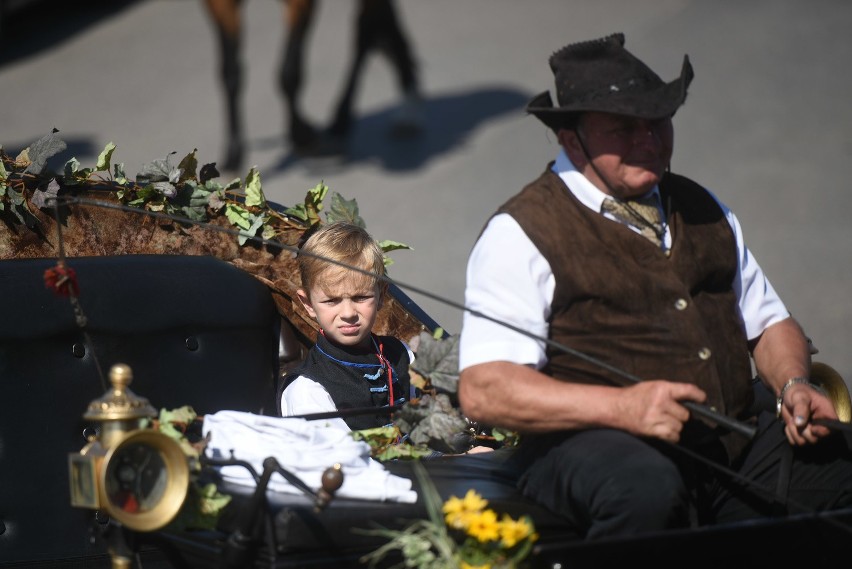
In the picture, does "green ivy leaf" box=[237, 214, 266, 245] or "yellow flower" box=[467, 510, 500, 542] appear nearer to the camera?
"yellow flower" box=[467, 510, 500, 542]

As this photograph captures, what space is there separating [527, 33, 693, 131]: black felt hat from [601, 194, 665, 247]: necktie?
0.22 metres

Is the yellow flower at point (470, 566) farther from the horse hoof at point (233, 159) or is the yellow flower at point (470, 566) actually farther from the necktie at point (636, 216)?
the horse hoof at point (233, 159)

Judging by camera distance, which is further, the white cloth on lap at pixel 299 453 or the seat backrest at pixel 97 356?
the seat backrest at pixel 97 356

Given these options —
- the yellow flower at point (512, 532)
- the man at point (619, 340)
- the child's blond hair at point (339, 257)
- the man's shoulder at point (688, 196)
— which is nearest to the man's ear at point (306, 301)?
the child's blond hair at point (339, 257)

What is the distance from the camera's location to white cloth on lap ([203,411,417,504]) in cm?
290

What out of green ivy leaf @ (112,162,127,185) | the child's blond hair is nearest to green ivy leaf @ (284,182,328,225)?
the child's blond hair

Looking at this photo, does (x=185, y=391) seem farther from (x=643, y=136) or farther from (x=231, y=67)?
(x=231, y=67)

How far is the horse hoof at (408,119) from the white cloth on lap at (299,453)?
6518 mm

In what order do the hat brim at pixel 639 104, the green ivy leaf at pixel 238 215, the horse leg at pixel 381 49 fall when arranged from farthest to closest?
the horse leg at pixel 381 49
the green ivy leaf at pixel 238 215
the hat brim at pixel 639 104

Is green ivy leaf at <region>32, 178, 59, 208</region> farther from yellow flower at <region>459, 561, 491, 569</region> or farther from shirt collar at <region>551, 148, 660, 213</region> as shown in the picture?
yellow flower at <region>459, 561, 491, 569</region>

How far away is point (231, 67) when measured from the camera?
8766 millimetres

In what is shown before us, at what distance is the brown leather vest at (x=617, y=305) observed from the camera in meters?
2.99

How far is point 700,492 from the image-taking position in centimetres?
306

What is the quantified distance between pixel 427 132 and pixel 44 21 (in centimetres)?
469
